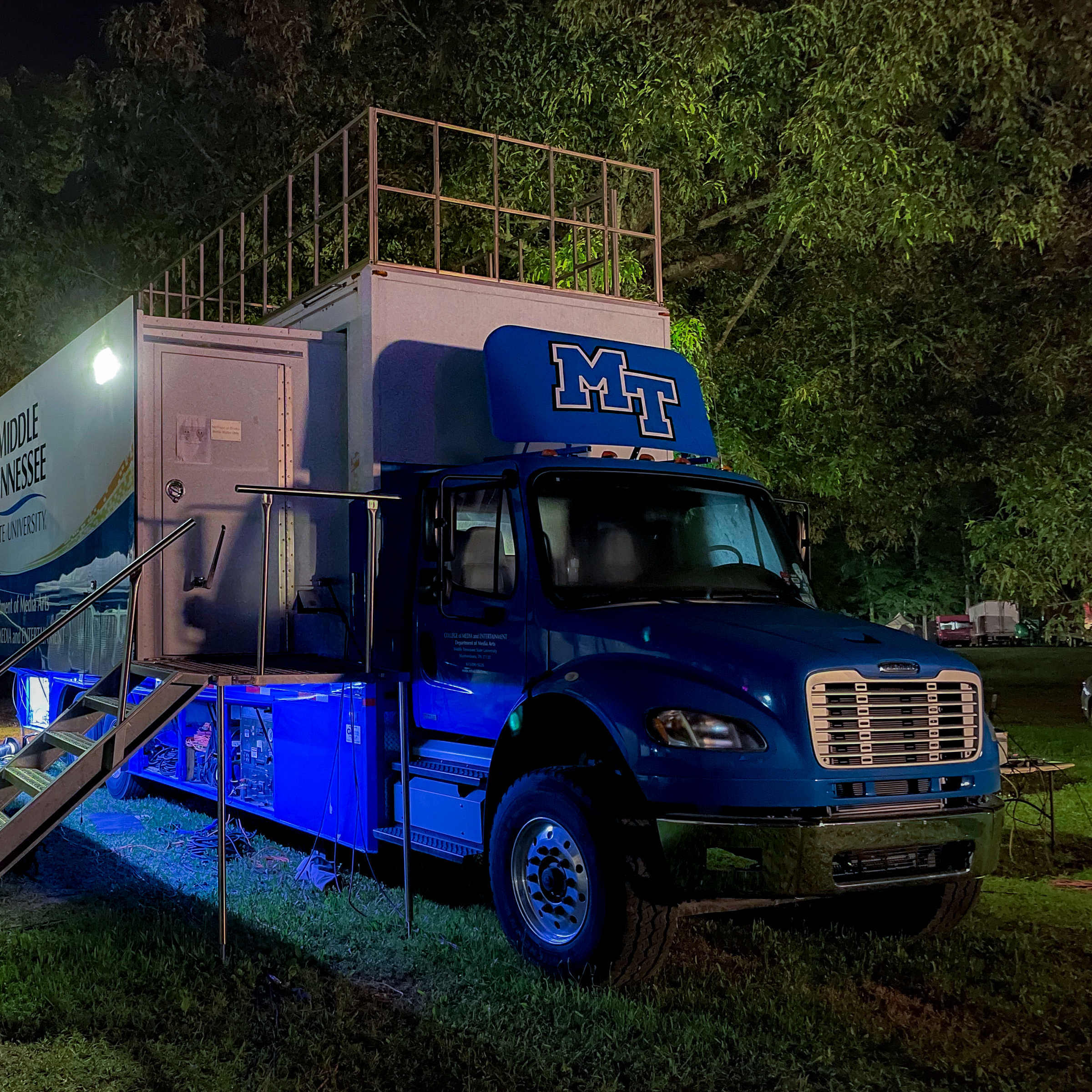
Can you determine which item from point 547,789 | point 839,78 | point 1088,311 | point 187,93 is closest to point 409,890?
point 547,789

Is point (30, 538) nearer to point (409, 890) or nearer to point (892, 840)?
point (409, 890)

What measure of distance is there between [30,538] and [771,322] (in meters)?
10.6

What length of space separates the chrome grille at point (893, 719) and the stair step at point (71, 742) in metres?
3.92

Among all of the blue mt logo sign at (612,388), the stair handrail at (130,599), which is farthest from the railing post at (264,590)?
the blue mt logo sign at (612,388)

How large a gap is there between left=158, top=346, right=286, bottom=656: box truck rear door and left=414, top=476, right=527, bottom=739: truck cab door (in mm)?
1607

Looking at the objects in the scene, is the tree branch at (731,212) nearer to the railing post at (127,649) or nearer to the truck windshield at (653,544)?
the truck windshield at (653,544)

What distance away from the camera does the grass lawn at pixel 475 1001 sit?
516 cm

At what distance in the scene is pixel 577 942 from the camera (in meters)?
6.17

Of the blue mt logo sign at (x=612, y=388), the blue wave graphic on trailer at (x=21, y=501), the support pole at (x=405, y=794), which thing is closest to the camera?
the support pole at (x=405, y=794)

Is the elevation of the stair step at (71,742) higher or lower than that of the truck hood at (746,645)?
lower

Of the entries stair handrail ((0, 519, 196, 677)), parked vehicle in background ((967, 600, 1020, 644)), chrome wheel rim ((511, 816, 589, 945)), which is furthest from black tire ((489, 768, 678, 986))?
parked vehicle in background ((967, 600, 1020, 644))

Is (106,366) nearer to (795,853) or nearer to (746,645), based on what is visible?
(746,645)

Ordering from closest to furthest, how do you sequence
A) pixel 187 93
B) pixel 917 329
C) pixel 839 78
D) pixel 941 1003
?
1. pixel 941 1003
2. pixel 839 78
3. pixel 917 329
4. pixel 187 93

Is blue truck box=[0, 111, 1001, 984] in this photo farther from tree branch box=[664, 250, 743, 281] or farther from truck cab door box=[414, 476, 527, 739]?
tree branch box=[664, 250, 743, 281]
